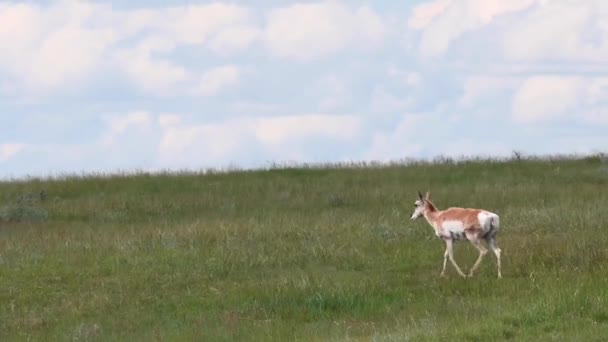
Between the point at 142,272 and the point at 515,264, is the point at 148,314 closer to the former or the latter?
the point at 142,272

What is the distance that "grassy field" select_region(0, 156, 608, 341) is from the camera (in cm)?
1293

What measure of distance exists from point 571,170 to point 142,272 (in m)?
16.8

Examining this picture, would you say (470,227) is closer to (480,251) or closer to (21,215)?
(480,251)

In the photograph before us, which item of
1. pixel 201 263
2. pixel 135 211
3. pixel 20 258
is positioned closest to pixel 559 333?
pixel 201 263

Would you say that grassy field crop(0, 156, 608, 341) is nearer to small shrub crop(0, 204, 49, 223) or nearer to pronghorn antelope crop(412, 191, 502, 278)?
small shrub crop(0, 204, 49, 223)

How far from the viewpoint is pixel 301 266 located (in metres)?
17.7

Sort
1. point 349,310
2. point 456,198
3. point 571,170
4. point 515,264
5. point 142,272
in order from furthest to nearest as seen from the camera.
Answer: point 571,170
point 456,198
point 142,272
point 515,264
point 349,310

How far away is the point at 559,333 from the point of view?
1104cm

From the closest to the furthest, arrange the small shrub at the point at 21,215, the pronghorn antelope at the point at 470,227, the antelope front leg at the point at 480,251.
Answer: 1. the pronghorn antelope at the point at 470,227
2. the antelope front leg at the point at 480,251
3. the small shrub at the point at 21,215

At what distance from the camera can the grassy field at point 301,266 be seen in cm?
1293

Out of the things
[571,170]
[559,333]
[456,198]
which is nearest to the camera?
[559,333]

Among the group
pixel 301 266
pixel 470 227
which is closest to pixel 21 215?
pixel 301 266

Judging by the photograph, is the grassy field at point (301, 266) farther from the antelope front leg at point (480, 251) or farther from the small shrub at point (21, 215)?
the antelope front leg at point (480, 251)

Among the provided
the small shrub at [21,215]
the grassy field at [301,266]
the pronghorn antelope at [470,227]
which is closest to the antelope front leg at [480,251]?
the pronghorn antelope at [470,227]
